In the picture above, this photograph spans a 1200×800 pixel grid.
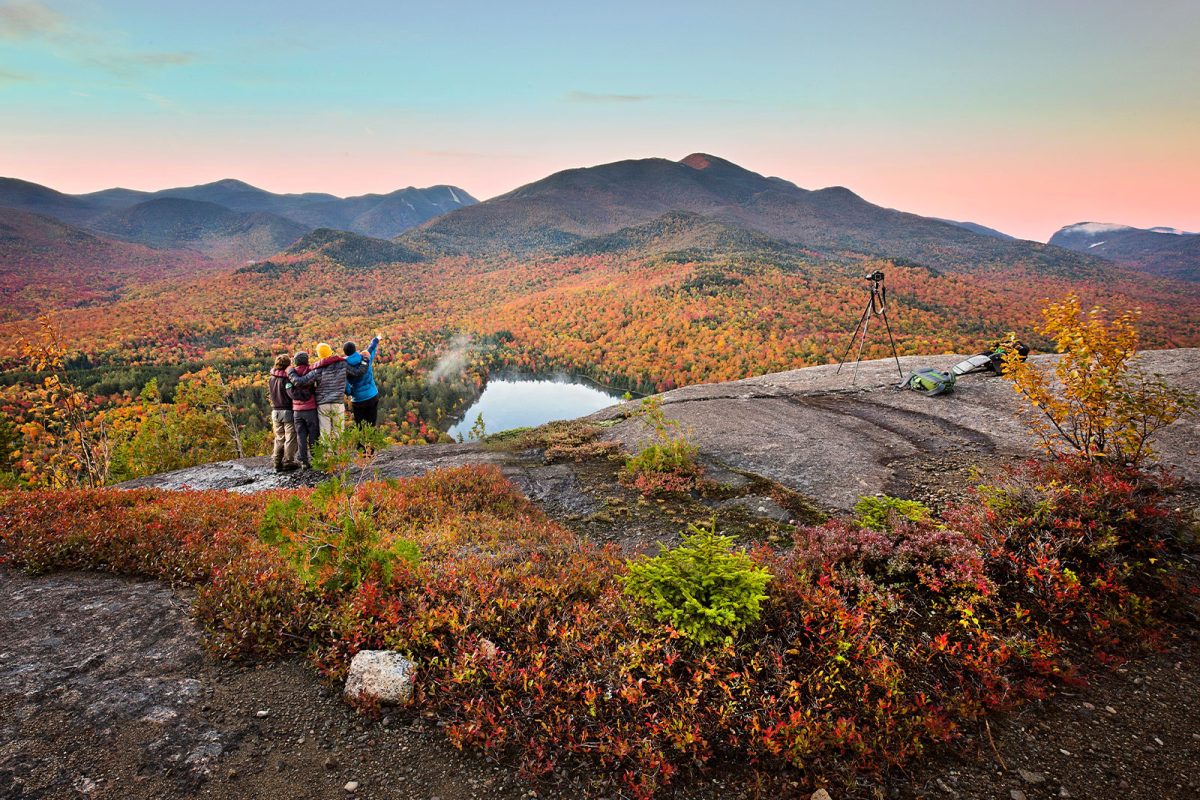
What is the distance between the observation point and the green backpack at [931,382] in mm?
12906

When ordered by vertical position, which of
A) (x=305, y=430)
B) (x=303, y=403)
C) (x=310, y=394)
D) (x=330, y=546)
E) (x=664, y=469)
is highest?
(x=310, y=394)

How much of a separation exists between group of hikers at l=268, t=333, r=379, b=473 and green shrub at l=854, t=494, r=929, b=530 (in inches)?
353

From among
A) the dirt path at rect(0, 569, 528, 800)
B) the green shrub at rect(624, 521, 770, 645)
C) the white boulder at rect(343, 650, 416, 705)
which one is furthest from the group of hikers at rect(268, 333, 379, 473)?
the green shrub at rect(624, 521, 770, 645)

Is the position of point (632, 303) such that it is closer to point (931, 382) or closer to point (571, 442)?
point (931, 382)

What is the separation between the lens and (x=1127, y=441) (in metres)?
5.78

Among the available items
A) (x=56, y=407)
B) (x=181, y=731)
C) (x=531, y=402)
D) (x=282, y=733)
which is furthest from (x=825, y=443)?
(x=531, y=402)

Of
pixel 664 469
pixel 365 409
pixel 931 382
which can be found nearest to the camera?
pixel 664 469

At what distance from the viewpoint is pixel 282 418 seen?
10.5 metres

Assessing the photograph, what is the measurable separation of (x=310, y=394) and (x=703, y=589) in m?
9.08

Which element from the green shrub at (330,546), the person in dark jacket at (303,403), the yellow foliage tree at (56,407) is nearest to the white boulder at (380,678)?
the green shrub at (330,546)

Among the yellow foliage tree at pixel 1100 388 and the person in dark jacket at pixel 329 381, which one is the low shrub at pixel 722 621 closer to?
the yellow foliage tree at pixel 1100 388

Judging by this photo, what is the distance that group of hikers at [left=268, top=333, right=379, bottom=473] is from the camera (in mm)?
9945

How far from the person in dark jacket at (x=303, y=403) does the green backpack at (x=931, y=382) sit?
15009mm

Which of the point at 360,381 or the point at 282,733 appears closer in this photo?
the point at 282,733
